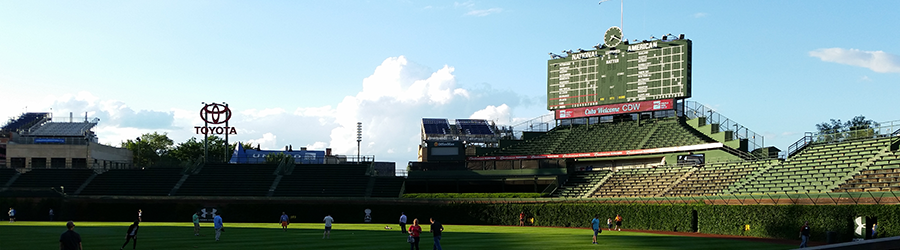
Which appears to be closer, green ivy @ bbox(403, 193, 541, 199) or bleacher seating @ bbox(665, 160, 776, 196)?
bleacher seating @ bbox(665, 160, 776, 196)

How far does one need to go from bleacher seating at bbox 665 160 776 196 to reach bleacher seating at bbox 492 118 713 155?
7.26m

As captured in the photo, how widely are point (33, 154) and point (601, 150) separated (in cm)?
6436

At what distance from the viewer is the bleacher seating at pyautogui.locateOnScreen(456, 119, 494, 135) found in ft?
303

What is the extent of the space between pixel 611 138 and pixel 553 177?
7334 millimetres

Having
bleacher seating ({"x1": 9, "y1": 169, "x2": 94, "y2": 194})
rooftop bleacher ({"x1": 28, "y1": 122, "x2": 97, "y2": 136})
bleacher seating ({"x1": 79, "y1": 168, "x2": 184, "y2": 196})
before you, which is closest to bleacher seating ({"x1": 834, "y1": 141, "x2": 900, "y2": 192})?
bleacher seating ({"x1": 79, "y1": 168, "x2": 184, "y2": 196})

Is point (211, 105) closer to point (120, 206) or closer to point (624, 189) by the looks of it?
point (120, 206)

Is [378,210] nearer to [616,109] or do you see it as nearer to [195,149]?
[616,109]

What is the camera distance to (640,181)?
6550 centimetres

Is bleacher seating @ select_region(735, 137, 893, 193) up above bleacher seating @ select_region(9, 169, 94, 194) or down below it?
above

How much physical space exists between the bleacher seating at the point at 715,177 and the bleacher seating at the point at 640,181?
176cm

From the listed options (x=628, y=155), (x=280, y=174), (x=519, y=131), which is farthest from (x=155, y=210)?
(x=628, y=155)

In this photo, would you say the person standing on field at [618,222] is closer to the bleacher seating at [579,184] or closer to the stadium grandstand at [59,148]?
the bleacher seating at [579,184]

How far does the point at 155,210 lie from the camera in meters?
72.0

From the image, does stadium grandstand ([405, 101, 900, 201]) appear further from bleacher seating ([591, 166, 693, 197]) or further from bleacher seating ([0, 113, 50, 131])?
bleacher seating ([0, 113, 50, 131])
